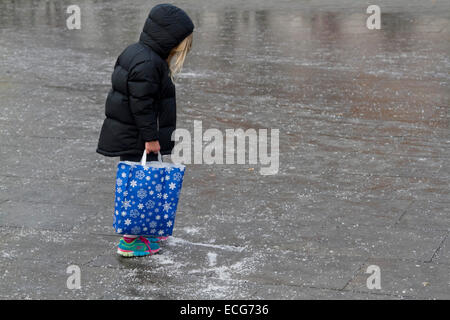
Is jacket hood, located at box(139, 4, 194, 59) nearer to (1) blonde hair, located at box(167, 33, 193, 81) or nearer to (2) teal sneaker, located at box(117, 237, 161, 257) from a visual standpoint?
(1) blonde hair, located at box(167, 33, 193, 81)

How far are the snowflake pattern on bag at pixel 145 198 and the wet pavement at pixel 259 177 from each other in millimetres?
237

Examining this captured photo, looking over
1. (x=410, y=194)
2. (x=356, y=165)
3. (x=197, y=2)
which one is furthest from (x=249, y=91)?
(x=197, y=2)

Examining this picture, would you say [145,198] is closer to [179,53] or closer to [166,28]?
[179,53]

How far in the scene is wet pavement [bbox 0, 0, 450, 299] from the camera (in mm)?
5613

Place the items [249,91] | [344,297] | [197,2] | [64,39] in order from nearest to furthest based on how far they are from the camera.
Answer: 1. [344,297]
2. [249,91]
3. [64,39]
4. [197,2]

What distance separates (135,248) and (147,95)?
1.01 metres

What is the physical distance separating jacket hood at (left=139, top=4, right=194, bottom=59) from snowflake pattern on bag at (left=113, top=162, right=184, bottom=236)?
0.79 meters

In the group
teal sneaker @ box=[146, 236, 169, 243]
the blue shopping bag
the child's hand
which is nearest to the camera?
the blue shopping bag

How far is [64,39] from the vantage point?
1521 cm

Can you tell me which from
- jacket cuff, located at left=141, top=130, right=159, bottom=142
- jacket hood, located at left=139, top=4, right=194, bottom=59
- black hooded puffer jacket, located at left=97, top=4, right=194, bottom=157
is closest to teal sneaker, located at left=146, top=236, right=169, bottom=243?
black hooded puffer jacket, located at left=97, top=4, right=194, bottom=157

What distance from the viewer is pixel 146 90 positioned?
5.74m

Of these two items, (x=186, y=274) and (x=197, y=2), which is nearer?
(x=186, y=274)

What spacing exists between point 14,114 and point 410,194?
4.68 metres

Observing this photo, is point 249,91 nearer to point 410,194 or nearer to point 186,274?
point 410,194
